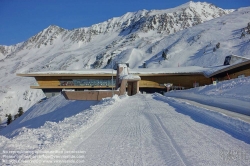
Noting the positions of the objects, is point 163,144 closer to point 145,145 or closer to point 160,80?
point 145,145

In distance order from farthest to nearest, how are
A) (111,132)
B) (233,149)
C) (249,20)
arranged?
(249,20)
(111,132)
(233,149)

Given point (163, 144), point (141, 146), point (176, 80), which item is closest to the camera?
point (141, 146)

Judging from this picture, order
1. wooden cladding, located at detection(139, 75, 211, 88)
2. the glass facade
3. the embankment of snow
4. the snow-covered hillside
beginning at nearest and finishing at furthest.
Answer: the snow-covered hillside, the embankment of snow, wooden cladding, located at detection(139, 75, 211, 88), the glass facade

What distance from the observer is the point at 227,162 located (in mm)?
5020

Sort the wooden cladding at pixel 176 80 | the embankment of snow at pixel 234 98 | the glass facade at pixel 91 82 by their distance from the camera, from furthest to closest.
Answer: the glass facade at pixel 91 82 < the wooden cladding at pixel 176 80 < the embankment of snow at pixel 234 98

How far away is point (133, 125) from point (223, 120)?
3330mm

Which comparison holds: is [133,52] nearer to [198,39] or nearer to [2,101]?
[198,39]

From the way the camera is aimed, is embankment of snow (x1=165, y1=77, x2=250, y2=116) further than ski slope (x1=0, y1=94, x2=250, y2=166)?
Yes

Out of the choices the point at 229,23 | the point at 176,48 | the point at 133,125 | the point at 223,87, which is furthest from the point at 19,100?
the point at 133,125

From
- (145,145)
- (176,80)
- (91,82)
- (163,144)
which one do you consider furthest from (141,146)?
(91,82)

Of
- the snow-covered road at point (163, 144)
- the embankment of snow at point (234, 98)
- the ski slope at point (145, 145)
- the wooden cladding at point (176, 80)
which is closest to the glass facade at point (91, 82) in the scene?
the wooden cladding at point (176, 80)

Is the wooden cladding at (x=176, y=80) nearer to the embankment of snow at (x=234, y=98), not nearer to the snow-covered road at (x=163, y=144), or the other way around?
the embankment of snow at (x=234, y=98)

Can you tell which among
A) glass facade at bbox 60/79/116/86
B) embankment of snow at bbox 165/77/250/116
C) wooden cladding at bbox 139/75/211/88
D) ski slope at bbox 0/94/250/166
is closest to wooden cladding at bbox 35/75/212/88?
wooden cladding at bbox 139/75/211/88

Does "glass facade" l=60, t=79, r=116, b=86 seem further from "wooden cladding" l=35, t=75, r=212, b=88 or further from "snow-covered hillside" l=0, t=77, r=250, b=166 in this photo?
"snow-covered hillside" l=0, t=77, r=250, b=166
